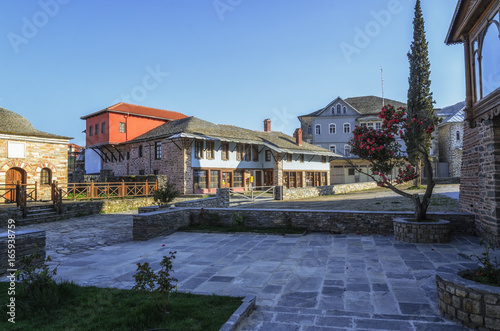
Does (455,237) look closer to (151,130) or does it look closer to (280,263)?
(280,263)

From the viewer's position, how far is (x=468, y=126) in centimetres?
830

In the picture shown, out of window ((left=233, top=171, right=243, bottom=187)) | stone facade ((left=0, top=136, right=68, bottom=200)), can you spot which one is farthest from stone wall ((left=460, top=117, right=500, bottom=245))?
window ((left=233, top=171, right=243, bottom=187))

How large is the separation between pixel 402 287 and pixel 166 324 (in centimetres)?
337

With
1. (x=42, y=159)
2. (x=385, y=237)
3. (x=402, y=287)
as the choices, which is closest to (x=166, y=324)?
(x=402, y=287)

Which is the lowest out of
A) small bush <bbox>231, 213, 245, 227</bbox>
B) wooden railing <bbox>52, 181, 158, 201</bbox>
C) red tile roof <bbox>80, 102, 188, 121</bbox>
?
small bush <bbox>231, 213, 245, 227</bbox>

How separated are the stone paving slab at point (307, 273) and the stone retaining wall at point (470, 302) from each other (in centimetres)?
15

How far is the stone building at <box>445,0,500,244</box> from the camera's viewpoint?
671cm

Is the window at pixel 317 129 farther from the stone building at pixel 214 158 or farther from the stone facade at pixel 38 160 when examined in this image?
the stone facade at pixel 38 160

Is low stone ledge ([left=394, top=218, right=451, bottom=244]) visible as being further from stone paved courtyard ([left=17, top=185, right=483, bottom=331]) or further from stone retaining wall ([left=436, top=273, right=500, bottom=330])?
stone retaining wall ([left=436, top=273, right=500, bottom=330])

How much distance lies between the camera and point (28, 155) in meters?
17.7

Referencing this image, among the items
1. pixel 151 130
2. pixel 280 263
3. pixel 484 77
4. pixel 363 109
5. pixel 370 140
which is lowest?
pixel 280 263

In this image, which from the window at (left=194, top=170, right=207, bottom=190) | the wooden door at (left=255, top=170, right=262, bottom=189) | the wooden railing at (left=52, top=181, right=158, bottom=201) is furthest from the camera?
the wooden door at (left=255, top=170, right=262, bottom=189)

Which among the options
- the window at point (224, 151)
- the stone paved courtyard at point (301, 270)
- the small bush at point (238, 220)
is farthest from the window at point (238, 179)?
the stone paved courtyard at point (301, 270)

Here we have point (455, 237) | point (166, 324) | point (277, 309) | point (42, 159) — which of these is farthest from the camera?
point (42, 159)
